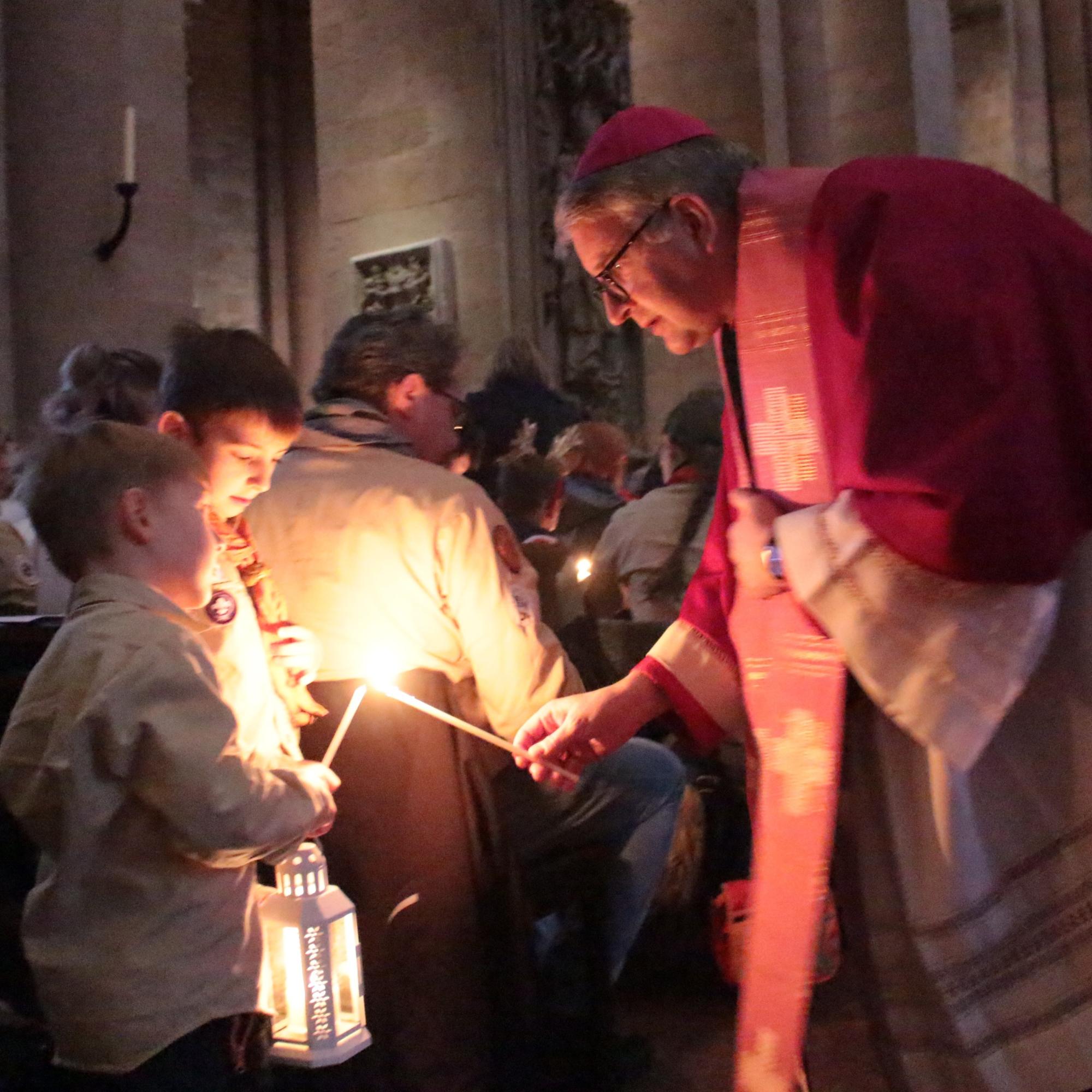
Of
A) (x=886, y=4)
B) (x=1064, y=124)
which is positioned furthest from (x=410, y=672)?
(x=1064, y=124)

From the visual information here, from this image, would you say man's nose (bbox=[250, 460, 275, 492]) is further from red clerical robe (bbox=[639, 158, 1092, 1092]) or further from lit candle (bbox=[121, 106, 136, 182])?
lit candle (bbox=[121, 106, 136, 182])

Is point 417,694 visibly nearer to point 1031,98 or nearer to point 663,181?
point 663,181

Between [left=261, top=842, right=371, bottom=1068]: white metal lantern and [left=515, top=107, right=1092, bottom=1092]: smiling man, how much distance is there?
74 cm

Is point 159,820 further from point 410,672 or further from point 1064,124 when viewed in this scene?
point 1064,124

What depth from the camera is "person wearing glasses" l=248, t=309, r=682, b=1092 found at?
2.68 metres

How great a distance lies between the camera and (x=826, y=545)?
1683mm

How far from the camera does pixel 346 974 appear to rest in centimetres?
233

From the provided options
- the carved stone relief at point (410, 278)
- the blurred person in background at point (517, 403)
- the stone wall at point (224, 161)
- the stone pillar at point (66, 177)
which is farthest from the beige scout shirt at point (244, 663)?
the stone wall at point (224, 161)

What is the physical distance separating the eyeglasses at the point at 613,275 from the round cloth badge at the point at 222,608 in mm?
915

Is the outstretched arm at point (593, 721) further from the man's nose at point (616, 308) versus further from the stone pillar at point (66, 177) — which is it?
the stone pillar at point (66, 177)

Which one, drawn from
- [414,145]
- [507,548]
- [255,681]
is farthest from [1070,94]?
[255,681]

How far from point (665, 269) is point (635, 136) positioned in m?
0.20

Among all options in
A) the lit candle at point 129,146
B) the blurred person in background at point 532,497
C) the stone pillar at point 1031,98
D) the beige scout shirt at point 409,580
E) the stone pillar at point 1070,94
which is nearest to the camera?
the beige scout shirt at point 409,580

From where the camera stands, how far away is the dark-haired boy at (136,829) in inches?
81.3
